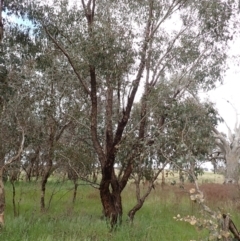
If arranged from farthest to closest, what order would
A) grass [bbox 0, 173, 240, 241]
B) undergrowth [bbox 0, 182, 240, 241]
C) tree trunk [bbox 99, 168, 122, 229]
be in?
tree trunk [bbox 99, 168, 122, 229] → grass [bbox 0, 173, 240, 241] → undergrowth [bbox 0, 182, 240, 241]

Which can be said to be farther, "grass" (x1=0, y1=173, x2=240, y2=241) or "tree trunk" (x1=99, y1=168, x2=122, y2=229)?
"tree trunk" (x1=99, y1=168, x2=122, y2=229)

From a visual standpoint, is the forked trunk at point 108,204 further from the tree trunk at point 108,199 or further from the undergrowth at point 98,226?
the undergrowth at point 98,226

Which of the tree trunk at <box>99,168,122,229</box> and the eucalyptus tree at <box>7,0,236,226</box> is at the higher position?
the eucalyptus tree at <box>7,0,236,226</box>

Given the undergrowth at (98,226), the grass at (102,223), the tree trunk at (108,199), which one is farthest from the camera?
the tree trunk at (108,199)

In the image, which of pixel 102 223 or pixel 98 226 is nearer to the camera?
pixel 98 226

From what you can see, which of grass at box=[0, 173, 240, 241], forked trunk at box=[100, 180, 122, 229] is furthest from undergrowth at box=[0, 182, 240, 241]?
forked trunk at box=[100, 180, 122, 229]

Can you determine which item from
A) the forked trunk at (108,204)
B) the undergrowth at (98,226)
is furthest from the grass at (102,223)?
the forked trunk at (108,204)

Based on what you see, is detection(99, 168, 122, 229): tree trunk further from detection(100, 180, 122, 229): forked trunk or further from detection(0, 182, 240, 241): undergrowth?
detection(0, 182, 240, 241): undergrowth

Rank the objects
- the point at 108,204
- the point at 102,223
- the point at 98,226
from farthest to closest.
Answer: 1. the point at 108,204
2. the point at 102,223
3. the point at 98,226

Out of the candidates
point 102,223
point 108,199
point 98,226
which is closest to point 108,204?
point 108,199

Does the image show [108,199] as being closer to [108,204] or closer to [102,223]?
[108,204]

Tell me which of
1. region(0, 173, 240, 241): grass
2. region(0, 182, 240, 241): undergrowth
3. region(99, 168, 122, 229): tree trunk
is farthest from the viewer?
region(99, 168, 122, 229): tree trunk

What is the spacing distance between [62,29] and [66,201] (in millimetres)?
8900

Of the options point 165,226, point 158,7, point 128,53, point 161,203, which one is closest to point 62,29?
point 128,53
